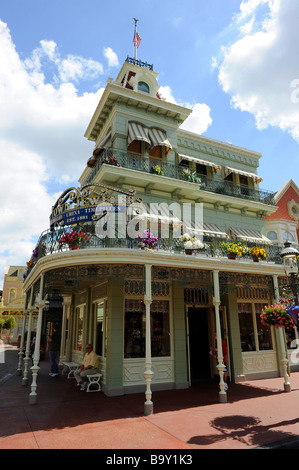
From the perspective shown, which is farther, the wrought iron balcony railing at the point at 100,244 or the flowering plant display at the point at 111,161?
the flowering plant display at the point at 111,161

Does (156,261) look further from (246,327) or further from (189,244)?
(246,327)

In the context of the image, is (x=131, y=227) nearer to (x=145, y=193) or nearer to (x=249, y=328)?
(x=145, y=193)

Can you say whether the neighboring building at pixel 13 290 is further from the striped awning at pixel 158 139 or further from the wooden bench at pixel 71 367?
the striped awning at pixel 158 139

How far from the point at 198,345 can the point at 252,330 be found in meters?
2.57

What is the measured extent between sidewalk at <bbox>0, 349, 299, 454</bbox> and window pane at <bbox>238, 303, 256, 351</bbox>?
7.69ft

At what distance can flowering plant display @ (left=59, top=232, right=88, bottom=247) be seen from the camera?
347 inches

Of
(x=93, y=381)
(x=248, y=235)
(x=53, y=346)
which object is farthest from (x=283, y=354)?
(x=53, y=346)

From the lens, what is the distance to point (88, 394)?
9328 mm

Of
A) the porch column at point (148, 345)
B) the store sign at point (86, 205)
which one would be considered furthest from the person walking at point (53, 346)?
the porch column at point (148, 345)

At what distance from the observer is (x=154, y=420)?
6.72 metres

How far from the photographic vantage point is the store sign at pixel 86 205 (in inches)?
363

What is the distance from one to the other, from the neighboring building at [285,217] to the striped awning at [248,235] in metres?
0.98
